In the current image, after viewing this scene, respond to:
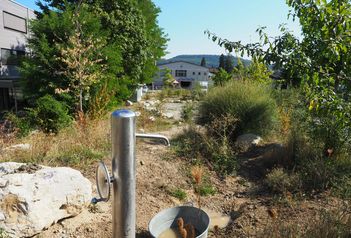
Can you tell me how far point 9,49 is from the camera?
22.2 metres

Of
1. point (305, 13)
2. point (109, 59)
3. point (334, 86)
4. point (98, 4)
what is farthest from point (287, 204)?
point (98, 4)

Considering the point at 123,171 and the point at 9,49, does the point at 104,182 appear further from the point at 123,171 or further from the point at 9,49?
the point at 9,49

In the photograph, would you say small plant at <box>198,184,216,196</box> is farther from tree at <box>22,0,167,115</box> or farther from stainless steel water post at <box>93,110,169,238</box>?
tree at <box>22,0,167,115</box>

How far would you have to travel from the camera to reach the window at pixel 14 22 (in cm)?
2202

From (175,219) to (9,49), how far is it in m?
23.0

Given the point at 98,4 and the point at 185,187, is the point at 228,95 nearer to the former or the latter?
the point at 185,187

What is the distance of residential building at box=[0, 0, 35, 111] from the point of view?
68.5ft

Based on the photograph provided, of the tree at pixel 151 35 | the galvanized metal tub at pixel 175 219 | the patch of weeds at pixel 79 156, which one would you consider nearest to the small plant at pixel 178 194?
the galvanized metal tub at pixel 175 219

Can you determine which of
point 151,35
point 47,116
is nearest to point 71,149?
point 47,116

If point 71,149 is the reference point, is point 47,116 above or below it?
above

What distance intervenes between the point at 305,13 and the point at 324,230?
1845mm

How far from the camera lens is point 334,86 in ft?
8.61

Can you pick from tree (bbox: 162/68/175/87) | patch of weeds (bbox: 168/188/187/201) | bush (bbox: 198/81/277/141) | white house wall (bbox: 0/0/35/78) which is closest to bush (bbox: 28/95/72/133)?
bush (bbox: 198/81/277/141)

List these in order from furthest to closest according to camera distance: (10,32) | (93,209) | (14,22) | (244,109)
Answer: (14,22), (10,32), (244,109), (93,209)
